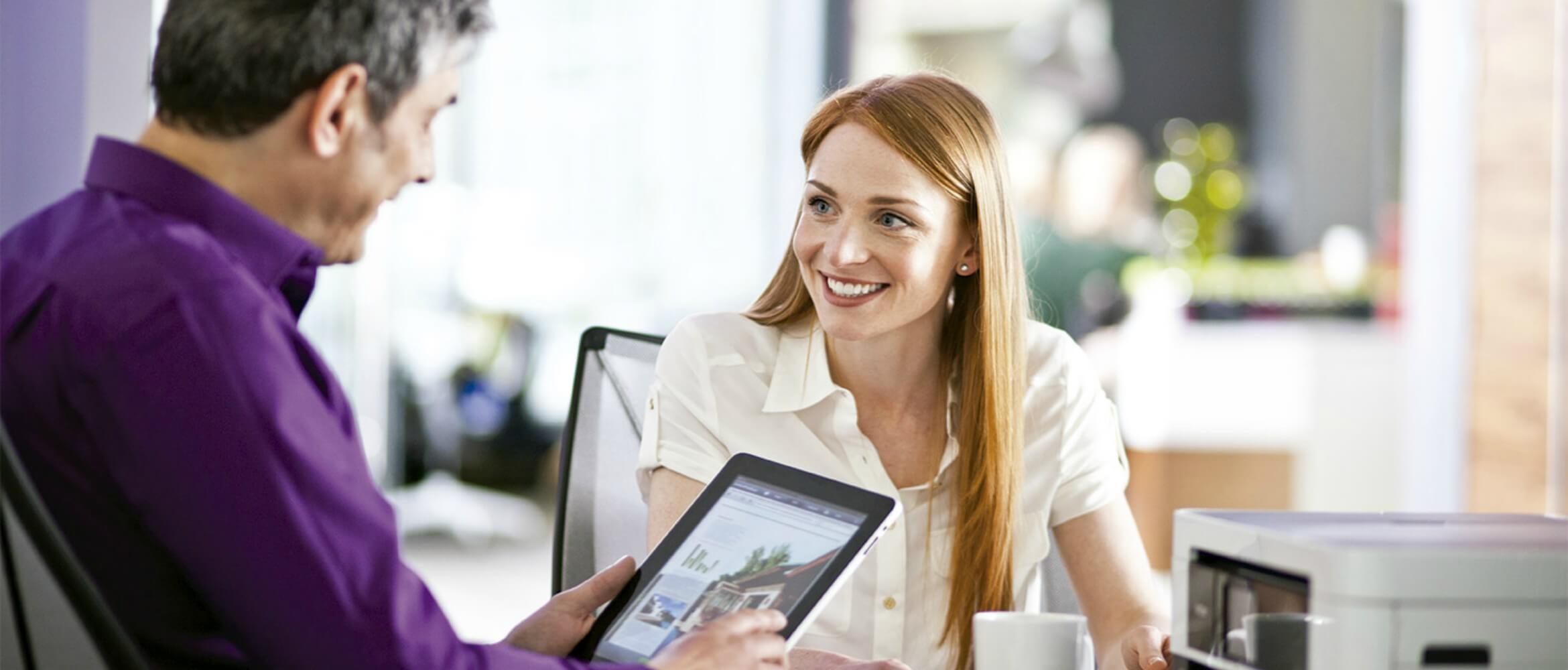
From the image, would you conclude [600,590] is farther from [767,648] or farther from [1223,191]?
[1223,191]

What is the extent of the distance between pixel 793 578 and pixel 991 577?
1.75 feet

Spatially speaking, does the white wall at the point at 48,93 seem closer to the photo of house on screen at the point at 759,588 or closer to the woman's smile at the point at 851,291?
the woman's smile at the point at 851,291

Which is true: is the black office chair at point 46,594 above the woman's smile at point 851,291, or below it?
below

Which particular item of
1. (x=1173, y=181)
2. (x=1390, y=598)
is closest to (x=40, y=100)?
(x=1390, y=598)

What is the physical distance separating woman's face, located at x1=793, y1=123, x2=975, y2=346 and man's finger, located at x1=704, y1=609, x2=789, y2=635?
0.61 meters

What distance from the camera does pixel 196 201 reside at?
966 millimetres

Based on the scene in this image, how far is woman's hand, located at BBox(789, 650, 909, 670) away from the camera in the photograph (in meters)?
1.19

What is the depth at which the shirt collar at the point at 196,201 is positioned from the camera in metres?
0.96

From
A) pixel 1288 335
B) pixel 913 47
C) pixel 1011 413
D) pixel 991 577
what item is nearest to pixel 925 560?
pixel 991 577

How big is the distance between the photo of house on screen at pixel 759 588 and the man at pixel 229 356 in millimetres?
87

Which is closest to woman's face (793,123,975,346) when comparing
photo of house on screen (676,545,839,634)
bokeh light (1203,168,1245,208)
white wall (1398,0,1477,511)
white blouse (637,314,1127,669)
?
white blouse (637,314,1127,669)

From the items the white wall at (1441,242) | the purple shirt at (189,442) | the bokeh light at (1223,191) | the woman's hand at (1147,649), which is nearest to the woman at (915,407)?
the woman's hand at (1147,649)

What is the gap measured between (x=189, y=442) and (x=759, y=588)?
0.45m

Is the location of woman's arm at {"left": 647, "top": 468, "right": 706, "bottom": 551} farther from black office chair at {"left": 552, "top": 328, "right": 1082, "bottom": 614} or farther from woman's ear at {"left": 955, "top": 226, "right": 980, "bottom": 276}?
woman's ear at {"left": 955, "top": 226, "right": 980, "bottom": 276}
